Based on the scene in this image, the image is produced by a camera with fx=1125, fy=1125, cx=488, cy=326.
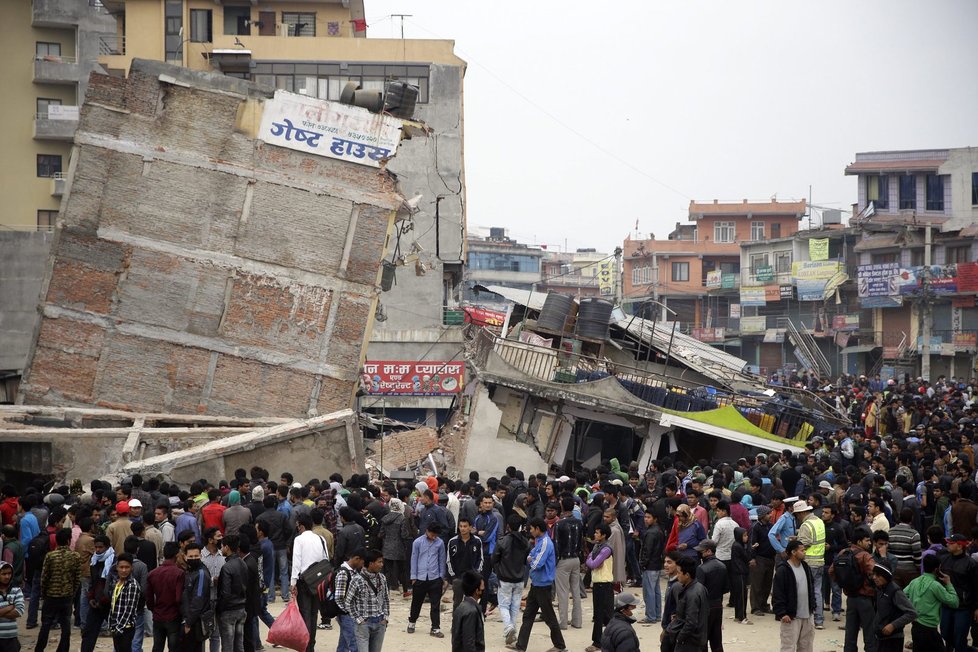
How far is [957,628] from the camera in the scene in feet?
37.2

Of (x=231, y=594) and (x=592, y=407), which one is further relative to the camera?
(x=592, y=407)

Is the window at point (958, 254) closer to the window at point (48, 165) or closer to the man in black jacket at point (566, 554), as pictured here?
the window at point (48, 165)

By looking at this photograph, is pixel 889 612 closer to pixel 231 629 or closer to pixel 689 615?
pixel 689 615

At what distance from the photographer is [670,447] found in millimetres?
26766

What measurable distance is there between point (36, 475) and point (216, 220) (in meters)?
6.84

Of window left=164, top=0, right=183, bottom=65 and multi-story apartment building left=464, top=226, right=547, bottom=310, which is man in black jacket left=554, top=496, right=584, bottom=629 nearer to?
window left=164, top=0, right=183, bottom=65

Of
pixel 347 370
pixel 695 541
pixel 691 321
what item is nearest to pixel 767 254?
pixel 691 321

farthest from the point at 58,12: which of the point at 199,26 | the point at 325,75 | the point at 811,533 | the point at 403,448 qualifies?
the point at 811,533

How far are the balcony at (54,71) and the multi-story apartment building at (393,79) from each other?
8.62 ft

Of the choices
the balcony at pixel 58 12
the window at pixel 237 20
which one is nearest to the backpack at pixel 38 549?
the window at pixel 237 20

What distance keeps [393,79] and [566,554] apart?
2874 centimetres

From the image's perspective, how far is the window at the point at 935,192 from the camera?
55094 millimetres

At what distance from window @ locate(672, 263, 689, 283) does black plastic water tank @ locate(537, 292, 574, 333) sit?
45.7m

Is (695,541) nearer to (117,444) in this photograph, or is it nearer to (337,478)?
(337,478)
